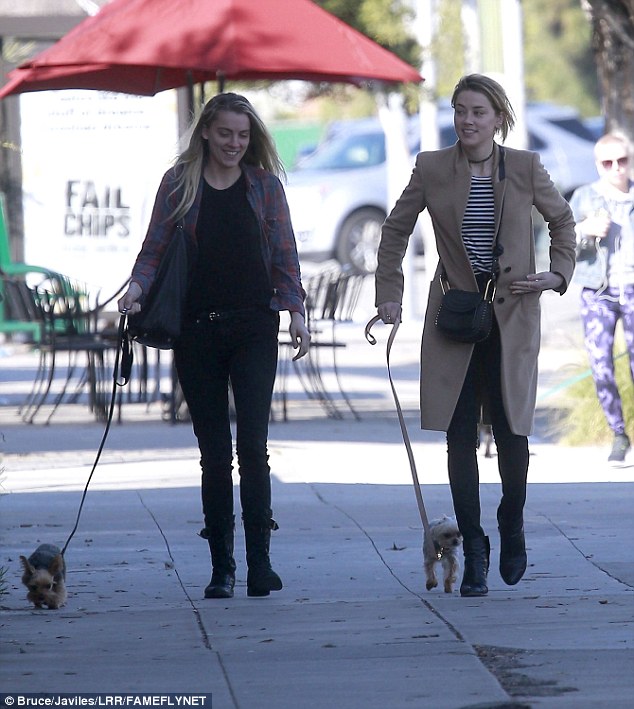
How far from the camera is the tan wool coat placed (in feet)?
19.4

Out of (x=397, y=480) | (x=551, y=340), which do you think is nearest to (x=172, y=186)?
(x=397, y=480)

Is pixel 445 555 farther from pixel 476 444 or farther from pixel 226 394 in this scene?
pixel 226 394

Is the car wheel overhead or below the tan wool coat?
below

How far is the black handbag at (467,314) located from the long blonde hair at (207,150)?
82 cm

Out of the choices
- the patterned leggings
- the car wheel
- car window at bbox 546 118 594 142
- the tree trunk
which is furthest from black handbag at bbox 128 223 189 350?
car window at bbox 546 118 594 142

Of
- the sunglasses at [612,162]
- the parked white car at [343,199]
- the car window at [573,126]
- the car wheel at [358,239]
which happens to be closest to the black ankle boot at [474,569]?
the sunglasses at [612,162]

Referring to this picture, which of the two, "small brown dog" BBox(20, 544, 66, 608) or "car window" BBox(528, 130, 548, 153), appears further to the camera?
"car window" BBox(528, 130, 548, 153)

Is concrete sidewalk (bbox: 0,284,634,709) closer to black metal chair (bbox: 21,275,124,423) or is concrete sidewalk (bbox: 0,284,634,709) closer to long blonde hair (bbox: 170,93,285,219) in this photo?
black metal chair (bbox: 21,275,124,423)

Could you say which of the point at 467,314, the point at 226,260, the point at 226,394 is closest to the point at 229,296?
the point at 226,260

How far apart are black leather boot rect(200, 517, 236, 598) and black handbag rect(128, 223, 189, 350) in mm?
710

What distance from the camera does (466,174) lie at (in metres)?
5.94

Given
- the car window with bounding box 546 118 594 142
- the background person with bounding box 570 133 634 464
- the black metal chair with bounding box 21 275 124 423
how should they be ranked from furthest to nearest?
1. the car window with bounding box 546 118 594 142
2. the black metal chair with bounding box 21 275 124 423
3. the background person with bounding box 570 133 634 464

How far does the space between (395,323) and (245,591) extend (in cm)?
115

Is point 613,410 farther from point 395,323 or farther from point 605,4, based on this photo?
point 395,323
